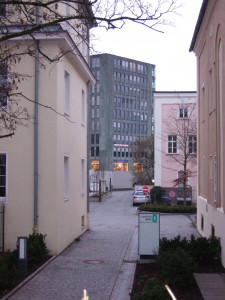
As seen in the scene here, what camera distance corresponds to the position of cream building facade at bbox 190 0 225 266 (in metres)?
13.7

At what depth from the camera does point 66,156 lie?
1739cm

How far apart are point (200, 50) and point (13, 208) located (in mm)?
9624

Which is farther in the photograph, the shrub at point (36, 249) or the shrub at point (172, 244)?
the shrub at point (172, 244)

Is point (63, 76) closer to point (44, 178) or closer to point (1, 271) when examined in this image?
point (44, 178)

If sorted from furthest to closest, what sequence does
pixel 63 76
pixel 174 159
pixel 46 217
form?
pixel 174 159, pixel 63 76, pixel 46 217

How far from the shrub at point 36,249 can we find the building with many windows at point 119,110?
4761 inches

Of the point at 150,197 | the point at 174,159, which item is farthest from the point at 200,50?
the point at 174,159

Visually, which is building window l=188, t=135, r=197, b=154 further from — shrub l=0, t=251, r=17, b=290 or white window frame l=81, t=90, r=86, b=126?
shrub l=0, t=251, r=17, b=290

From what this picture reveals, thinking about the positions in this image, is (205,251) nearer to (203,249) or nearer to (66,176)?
(203,249)

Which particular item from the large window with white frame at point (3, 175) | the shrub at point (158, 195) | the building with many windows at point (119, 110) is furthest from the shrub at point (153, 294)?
the building with many windows at point (119, 110)

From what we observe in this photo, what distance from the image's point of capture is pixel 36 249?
13492 millimetres

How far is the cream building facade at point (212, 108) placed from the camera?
13711mm

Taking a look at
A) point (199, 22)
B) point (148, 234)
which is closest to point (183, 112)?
point (199, 22)

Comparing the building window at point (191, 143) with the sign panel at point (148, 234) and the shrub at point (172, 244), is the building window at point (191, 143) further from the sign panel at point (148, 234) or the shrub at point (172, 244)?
the shrub at point (172, 244)
